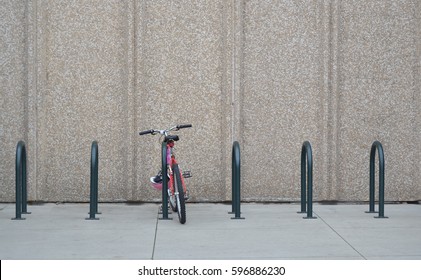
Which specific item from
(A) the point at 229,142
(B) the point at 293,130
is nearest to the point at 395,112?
(B) the point at 293,130

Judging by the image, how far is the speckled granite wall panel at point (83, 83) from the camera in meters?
10.3

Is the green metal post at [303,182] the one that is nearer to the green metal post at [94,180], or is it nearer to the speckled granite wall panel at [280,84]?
the speckled granite wall panel at [280,84]

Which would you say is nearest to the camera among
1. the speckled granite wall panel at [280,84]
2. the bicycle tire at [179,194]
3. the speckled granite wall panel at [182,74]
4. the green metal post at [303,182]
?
the bicycle tire at [179,194]

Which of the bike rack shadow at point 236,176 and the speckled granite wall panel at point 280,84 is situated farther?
the speckled granite wall panel at point 280,84

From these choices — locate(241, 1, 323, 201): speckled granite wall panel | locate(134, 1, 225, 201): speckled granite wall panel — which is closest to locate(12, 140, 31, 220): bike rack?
locate(134, 1, 225, 201): speckled granite wall panel

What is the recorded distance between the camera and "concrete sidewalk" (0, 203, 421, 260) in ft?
22.9

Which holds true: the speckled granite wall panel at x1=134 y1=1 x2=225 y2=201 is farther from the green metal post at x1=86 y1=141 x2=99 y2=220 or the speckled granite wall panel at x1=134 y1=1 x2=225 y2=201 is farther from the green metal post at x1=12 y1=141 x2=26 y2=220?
the green metal post at x1=12 y1=141 x2=26 y2=220

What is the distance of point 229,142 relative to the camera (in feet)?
34.1

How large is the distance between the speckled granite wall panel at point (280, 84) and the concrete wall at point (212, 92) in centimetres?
1

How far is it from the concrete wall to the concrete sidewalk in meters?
0.42

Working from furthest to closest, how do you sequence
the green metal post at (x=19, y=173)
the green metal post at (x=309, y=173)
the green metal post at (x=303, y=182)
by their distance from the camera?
the green metal post at (x=303, y=182) → the green metal post at (x=309, y=173) → the green metal post at (x=19, y=173)

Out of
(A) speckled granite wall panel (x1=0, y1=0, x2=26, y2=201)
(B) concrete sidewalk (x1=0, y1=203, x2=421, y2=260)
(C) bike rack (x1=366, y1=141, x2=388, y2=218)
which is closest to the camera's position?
(B) concrete sidewalk (x1=0, y1=203, x2=421, y2=260)

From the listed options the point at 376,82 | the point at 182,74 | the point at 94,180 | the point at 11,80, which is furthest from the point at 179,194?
the point at 376,82

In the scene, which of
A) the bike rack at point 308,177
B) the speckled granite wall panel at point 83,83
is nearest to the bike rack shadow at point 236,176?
the bike rack at point 308,177
